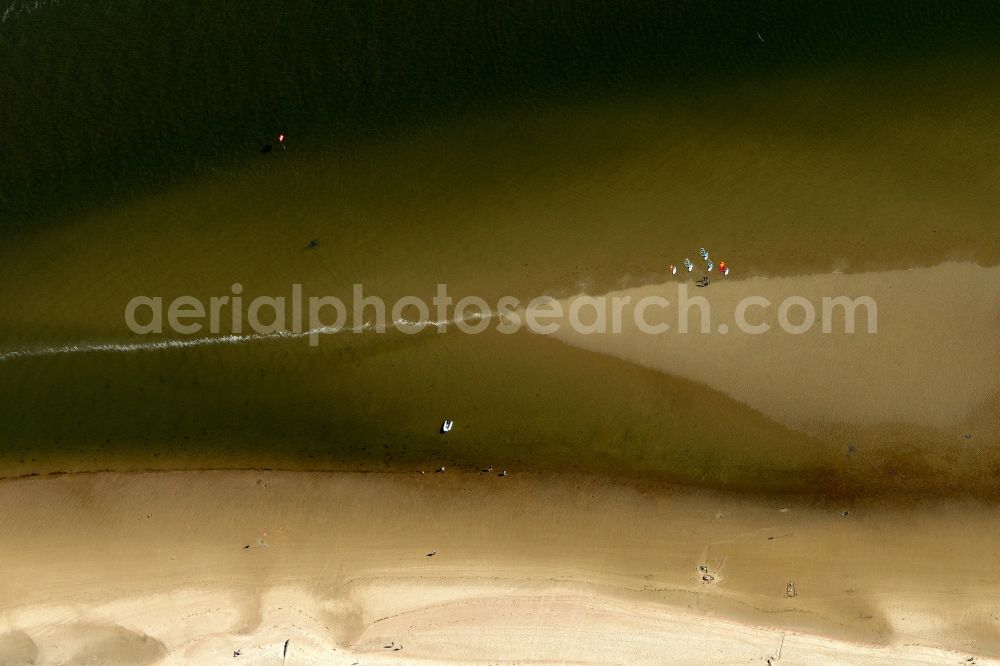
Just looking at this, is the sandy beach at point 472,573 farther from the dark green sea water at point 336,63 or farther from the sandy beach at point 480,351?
the dark green sea water at point 336,63

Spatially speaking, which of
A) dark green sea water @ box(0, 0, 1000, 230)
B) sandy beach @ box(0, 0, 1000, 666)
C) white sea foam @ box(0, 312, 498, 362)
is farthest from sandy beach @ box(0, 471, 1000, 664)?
dark green sea water @ box(0, 0, 1000, 230)

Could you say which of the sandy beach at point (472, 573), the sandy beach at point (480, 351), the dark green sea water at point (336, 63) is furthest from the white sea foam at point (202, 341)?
the dark green sea water at point (336, 63)

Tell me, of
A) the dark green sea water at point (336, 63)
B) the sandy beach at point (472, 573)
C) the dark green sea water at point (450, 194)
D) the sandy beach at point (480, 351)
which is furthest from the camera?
the dark green sea water at point (336, 63)

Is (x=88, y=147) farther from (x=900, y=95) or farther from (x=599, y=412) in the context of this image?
(x=900, y=95)

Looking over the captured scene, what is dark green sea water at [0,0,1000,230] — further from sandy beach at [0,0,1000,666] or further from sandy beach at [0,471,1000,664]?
sandy beach at [0,471,1000,664]

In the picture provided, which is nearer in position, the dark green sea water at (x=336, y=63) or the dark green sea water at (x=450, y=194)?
the dark green sea water at (x=450, y=194)

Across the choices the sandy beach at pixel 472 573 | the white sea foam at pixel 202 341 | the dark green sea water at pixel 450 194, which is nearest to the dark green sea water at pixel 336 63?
the dark green sea water at pixel 450 194

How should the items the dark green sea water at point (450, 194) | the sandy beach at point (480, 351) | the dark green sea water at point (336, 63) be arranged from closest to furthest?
the sandy beach at point (480, 351), the dark green sea water at point (450, 194), the dark green sea water at point (336, 63)

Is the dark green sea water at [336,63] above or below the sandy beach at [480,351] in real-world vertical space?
above

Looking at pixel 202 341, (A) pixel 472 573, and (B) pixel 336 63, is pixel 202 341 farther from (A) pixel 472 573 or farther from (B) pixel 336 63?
(A) pixel 472 573

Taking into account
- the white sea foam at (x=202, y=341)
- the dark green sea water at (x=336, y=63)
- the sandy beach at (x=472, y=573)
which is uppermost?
the dark green sea water at (x=336, y=63)
